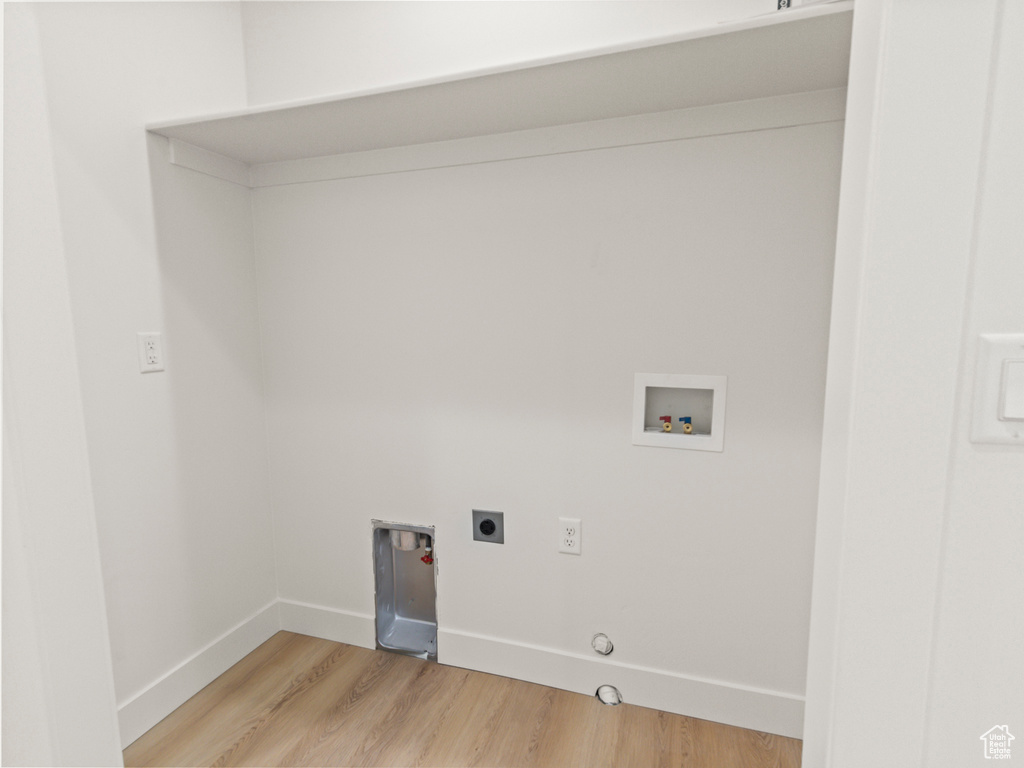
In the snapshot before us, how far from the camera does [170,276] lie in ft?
5.49

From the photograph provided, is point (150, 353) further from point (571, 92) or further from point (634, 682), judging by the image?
point (634, 682)

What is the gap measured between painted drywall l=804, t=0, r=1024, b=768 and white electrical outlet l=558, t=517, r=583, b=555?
1.01 metres

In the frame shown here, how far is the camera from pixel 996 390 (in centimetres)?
62

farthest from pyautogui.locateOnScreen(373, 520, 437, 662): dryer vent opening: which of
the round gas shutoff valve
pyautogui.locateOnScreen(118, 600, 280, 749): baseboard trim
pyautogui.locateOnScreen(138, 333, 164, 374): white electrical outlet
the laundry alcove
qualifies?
pyautogui.locateOnScreen(138, 333, 164, 374): white electrical outlet

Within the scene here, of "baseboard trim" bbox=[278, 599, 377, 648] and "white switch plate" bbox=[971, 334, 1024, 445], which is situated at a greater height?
"white switch plate" bbox=[971, 334, 1024, 445]

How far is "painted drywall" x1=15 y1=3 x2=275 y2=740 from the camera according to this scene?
1.42m

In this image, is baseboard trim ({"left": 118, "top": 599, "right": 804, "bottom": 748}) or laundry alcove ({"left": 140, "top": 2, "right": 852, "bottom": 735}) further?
baseboard trim ({"left": 118, "top": 599, "right": 804, "bottom": 748})

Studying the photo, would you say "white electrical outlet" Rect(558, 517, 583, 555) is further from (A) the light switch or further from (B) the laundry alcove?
(A) the light switch

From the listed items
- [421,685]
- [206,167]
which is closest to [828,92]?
[206,167]

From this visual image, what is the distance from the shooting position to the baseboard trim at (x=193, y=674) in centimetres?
157

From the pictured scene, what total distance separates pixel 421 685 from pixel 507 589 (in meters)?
0.44

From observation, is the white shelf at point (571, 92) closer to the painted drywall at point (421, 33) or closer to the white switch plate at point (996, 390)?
the painted drywall at point (421, 33)

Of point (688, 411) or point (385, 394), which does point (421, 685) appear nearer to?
point (385, 394)

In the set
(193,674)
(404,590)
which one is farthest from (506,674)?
(193,674)
